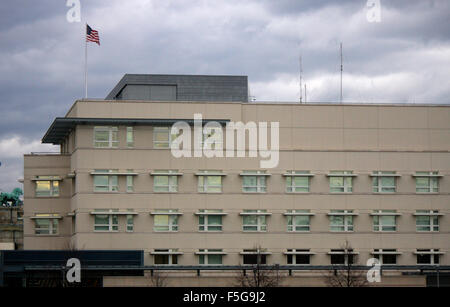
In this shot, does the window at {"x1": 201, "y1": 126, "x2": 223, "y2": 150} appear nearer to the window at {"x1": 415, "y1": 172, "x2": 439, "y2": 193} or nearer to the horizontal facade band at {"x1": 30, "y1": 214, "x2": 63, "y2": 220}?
the horizontal facade band at {"x1": 30, "y1": 214, "x2": 63, "y2": 220}

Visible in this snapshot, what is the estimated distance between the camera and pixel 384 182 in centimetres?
8831

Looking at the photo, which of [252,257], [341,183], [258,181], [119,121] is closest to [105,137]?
[119,121]

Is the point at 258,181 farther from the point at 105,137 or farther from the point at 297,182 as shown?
the point at 105,137

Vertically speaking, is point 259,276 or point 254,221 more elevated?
point 254,221

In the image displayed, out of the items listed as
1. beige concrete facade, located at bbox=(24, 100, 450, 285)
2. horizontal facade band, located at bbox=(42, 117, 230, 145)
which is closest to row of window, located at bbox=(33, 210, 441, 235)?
beige concrete facade, located at bbox=(24, 100, 450, 285)

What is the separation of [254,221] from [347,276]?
12.9 m

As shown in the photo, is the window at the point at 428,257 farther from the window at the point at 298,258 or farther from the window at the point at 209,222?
the window at the point at 209,222

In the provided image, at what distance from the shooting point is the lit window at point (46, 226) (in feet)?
296

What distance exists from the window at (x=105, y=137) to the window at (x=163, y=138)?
4268mm

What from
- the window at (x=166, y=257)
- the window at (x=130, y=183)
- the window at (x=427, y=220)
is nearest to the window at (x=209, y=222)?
the window at (x=166, y=257)

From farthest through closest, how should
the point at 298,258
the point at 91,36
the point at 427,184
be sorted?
1. the point at 427,184
2. the point at 298,258
3. the point at 91,36

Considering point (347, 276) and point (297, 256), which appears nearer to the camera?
point (347, 276)

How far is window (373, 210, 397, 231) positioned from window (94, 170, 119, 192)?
29.0 m
